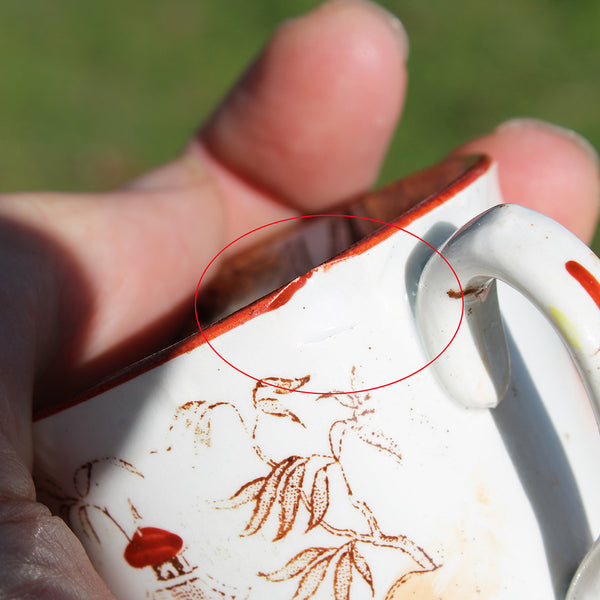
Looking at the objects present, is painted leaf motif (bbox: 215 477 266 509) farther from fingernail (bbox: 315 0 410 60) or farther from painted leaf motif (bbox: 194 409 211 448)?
fingernail (bbox: 315 0 410 60)

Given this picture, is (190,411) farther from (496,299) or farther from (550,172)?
(550,172)

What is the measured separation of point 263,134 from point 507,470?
714 mm

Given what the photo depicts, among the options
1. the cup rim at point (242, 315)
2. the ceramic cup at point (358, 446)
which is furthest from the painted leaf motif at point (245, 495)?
the cup rim at point (242, 315)

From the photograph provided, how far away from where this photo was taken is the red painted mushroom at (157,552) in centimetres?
48

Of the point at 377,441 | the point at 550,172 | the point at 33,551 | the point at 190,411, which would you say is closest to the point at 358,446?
the point at 377,441

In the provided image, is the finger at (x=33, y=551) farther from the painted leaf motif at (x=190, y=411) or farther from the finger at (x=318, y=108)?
the finger at (x=318, y=108)

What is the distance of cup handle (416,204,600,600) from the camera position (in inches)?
15.4

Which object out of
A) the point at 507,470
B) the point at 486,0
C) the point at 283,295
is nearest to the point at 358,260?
the point at 283,295

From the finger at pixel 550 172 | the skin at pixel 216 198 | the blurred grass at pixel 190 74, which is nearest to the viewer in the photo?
the skin at pixel 216 198

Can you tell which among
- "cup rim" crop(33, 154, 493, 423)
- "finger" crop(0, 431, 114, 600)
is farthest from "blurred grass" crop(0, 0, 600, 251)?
"finger" crop(0, 431, 114, 600)

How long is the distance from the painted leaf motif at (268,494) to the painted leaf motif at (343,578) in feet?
0.20

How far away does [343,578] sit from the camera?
1.53 ft

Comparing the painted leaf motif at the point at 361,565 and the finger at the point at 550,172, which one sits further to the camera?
the finger at the point at 550,172

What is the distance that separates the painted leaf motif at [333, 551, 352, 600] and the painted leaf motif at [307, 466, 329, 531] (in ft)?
0.10
